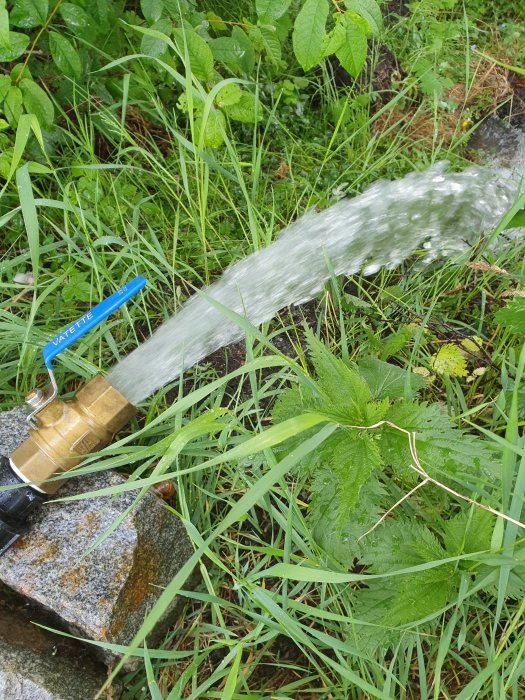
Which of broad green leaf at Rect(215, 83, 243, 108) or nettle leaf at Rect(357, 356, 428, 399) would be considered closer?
nettle leaf at Rect(357, 356, 428, 399)

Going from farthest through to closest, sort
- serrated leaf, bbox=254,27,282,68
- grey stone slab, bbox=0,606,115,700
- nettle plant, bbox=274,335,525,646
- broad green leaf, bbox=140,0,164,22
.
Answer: serrated leaf, bbox=254,27,282,68
broad green leaf, bbox=140,0,164,22
grey stone slab, bbox=0,606,115,700
nettle plant, bbox=274,335,525,646

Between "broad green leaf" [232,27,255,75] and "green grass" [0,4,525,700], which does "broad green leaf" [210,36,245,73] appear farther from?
"green grass" [0,4,525,700]

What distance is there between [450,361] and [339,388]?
0.58 meters

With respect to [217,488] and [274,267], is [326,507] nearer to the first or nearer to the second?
[217,488]

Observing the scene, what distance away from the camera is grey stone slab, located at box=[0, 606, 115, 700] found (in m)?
1.33

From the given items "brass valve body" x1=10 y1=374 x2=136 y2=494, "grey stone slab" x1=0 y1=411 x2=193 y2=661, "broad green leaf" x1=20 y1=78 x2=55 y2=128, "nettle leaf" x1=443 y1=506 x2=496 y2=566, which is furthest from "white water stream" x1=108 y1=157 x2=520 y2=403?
"nettle leaf" x1=443 y1=506 x2=496 y2=566

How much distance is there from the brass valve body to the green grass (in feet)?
0.20

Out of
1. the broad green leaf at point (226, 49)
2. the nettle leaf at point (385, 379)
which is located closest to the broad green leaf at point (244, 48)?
the broad green leaf at point (226, 49)

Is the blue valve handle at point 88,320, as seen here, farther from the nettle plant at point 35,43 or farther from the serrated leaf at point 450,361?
the serrated leaf at point 450,361

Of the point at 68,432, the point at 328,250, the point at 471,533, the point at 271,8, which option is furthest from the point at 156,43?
the point at 471,533

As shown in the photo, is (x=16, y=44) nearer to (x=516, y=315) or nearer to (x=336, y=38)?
(x=336, y=38)

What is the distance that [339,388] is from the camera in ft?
4.17

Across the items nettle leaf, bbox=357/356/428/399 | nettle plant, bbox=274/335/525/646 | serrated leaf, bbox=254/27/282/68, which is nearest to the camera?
nettle plant, bbox=274/335/525/646

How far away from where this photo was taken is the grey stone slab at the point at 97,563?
1404 millimetres
